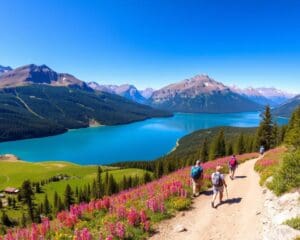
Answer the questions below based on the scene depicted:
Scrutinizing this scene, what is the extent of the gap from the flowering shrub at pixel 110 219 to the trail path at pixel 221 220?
82 cm

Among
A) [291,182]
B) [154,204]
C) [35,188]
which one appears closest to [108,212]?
[154,204]

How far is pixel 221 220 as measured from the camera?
1562cm

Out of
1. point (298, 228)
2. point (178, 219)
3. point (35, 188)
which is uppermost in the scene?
point (298, 228)

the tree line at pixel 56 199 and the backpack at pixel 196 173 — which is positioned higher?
the backpack at pixel 196 173

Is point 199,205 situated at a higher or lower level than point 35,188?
higher

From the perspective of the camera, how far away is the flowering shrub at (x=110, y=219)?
13.4 meters

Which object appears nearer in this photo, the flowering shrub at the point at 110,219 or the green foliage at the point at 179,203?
the flowering shrub at the point at 110,219

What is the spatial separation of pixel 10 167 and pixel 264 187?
19825cm

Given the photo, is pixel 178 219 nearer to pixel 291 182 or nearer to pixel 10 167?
pixel 291 182

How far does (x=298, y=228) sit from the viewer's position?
11.4 metres

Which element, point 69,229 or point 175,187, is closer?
point 69,229

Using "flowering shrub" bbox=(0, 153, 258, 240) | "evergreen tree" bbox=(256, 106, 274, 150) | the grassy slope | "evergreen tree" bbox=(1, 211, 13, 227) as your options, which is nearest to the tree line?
"evergreen tree" bbox=(1, 211, 13, 227)

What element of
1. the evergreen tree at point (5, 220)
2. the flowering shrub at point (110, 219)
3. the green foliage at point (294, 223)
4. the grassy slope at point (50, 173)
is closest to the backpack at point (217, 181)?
the flowering shrub at point (110, 219)

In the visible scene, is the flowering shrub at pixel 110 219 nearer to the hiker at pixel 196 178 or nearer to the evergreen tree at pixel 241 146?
the hiker at pixel 196 178
